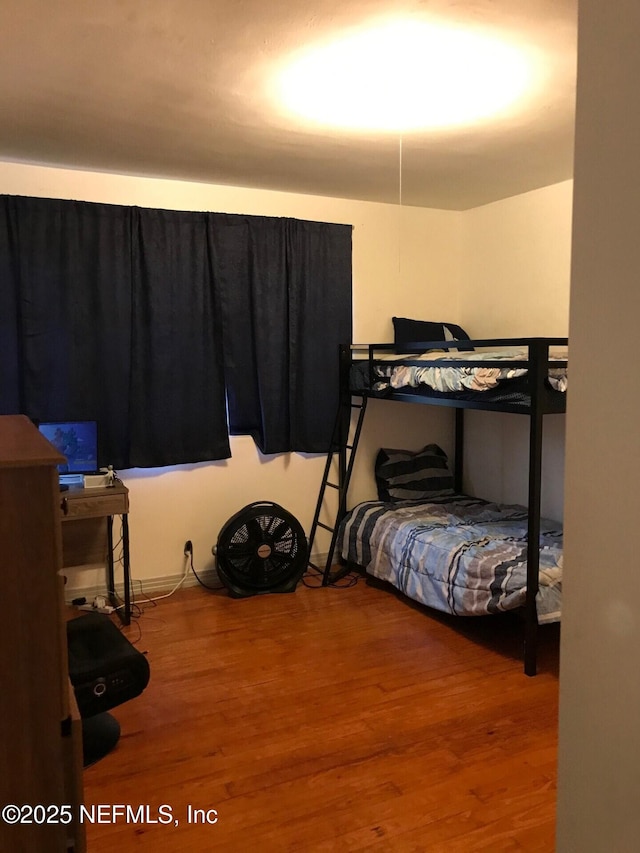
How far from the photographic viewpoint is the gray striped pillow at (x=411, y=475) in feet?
15.0

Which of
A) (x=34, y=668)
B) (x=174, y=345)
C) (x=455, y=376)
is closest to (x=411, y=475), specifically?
(x=455, y=376)

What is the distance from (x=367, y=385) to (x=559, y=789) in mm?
3056

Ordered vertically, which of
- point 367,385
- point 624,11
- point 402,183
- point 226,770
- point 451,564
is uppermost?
point 402,183

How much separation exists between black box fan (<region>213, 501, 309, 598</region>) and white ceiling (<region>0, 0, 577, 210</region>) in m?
1.92

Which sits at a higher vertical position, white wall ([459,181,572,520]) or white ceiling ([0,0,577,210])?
white ceiling ([0,0,577,210])

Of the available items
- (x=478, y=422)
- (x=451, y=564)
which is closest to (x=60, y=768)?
(x=451, y=564)

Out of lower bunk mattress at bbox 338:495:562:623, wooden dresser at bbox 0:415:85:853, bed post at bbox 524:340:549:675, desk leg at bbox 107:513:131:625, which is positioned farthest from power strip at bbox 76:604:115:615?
wooden dresser at bbox 0:415:85:853

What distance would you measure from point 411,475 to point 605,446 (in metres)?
3.42

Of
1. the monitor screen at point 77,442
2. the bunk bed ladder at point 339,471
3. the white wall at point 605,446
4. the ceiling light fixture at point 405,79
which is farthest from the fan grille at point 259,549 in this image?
the white wall at point 605,446

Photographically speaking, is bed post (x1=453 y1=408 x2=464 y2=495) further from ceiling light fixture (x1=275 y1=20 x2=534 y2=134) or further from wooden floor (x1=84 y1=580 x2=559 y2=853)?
ceiling light fixture (x1=275 y1=20 x2=534 y2=134)

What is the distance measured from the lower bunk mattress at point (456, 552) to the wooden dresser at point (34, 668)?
2250 mm

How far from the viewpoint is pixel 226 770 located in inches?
92.2

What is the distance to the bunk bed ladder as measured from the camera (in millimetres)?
4367

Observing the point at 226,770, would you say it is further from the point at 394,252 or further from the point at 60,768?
the point at 394,252
